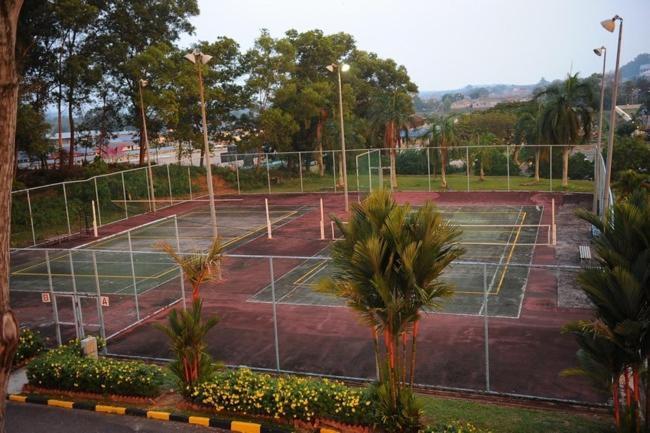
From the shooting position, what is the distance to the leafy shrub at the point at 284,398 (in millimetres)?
10758

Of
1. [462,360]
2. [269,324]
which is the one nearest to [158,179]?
[269,324]

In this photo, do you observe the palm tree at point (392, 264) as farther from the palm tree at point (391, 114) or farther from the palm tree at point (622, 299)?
the palm tree at point (391, 114)

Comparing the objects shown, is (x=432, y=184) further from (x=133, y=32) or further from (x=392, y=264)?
(x=392, y=264)

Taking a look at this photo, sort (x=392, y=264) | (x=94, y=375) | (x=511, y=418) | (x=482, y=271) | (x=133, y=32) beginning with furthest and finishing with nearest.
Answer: (x=133, y=32) → (x=482, y=271) → (x=94, y=375) → (x=511, y=418) → (x=392, y=264)

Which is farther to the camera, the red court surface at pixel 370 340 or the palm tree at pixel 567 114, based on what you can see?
the palm tree at pixel 567 114

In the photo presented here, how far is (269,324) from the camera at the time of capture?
57.4 ft

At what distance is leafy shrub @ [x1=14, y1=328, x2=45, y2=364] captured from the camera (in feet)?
50.4

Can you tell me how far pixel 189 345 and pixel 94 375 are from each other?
2.37 m

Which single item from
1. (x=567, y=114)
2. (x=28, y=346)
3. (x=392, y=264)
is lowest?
(x=28, y=346)

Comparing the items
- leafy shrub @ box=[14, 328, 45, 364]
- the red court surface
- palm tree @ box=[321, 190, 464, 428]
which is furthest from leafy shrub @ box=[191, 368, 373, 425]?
leafy shrub @ box=[14, 328, 45, 364]

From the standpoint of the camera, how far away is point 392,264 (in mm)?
9820

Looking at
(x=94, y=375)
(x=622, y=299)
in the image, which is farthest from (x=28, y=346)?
(x=622, y=299)

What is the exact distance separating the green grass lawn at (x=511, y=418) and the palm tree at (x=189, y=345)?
14.0 ft

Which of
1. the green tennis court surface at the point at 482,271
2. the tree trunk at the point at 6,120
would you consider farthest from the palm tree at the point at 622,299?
the tree trunk at the point at 6,120
